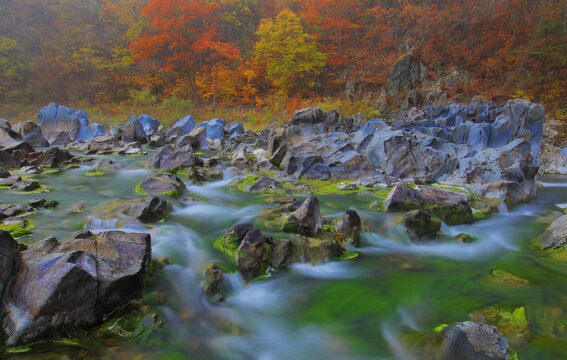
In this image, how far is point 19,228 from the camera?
4.36 meters

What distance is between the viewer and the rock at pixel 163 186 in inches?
260

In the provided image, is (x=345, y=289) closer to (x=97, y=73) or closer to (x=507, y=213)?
(x=507, y=213)

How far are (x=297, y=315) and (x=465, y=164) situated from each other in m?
7.54

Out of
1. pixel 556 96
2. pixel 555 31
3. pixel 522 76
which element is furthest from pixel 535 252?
pixel 555 31

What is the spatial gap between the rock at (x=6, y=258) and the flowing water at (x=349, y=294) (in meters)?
1.15

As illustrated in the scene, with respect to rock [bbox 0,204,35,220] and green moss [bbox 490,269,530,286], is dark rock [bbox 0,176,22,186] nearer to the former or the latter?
rock [bbox 0,204,35,220]

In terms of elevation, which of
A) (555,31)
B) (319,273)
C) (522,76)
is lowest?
(319,273)

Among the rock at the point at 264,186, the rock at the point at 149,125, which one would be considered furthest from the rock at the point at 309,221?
the rock at the point at 149,125

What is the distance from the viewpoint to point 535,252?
15.0ft

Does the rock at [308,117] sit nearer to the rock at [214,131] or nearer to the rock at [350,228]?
the rock at [214,131]

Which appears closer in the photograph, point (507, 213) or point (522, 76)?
point (507, 213)

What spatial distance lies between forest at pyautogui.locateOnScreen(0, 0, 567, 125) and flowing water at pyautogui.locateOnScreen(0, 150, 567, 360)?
1708cm

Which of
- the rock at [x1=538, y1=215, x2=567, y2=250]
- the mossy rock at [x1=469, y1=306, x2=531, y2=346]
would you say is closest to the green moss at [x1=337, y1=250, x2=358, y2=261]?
the mossy rock at [x1=469, y1=306, x2=531, y2=346]

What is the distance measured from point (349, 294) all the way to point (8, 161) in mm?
11507
